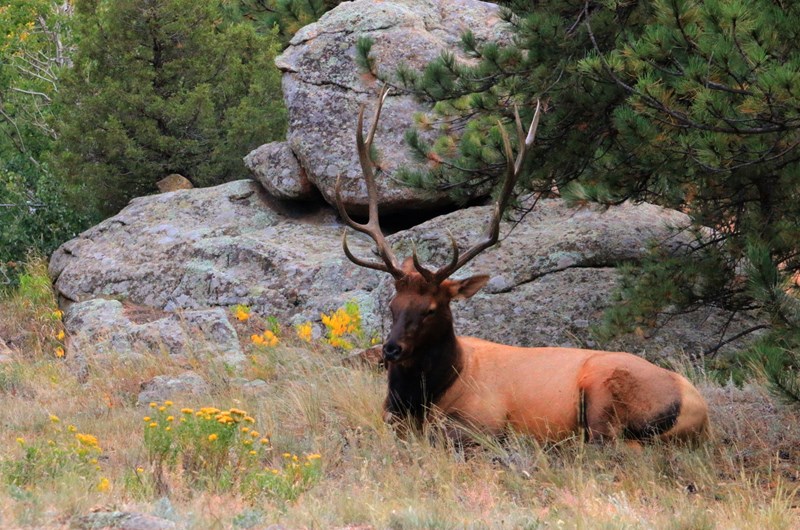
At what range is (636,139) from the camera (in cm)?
821

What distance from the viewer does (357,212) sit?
12.4 meters

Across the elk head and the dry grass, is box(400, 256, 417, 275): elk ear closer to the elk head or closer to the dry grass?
the elk head

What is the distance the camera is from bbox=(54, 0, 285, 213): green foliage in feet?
47.2

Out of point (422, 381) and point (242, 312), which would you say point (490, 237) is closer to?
point (422, 381)

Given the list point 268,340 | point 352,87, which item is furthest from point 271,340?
point 352,87

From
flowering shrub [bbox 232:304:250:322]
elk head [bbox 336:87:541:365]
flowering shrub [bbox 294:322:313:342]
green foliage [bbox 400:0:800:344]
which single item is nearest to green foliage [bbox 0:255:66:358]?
flowering shrub [bbox 232:304:250:322]

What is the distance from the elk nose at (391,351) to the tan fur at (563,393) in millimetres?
575

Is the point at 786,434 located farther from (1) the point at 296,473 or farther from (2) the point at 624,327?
(1) the point at 296,473

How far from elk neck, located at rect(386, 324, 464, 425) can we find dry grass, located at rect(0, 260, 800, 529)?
21 cm

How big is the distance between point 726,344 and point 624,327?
47.9 inches

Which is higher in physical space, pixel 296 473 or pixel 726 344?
A: pixel 296 473

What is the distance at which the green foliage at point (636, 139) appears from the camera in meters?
7.75

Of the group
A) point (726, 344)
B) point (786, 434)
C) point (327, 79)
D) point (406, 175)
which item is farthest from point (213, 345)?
point (786, 434)

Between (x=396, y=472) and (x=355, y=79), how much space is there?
6818 mm
